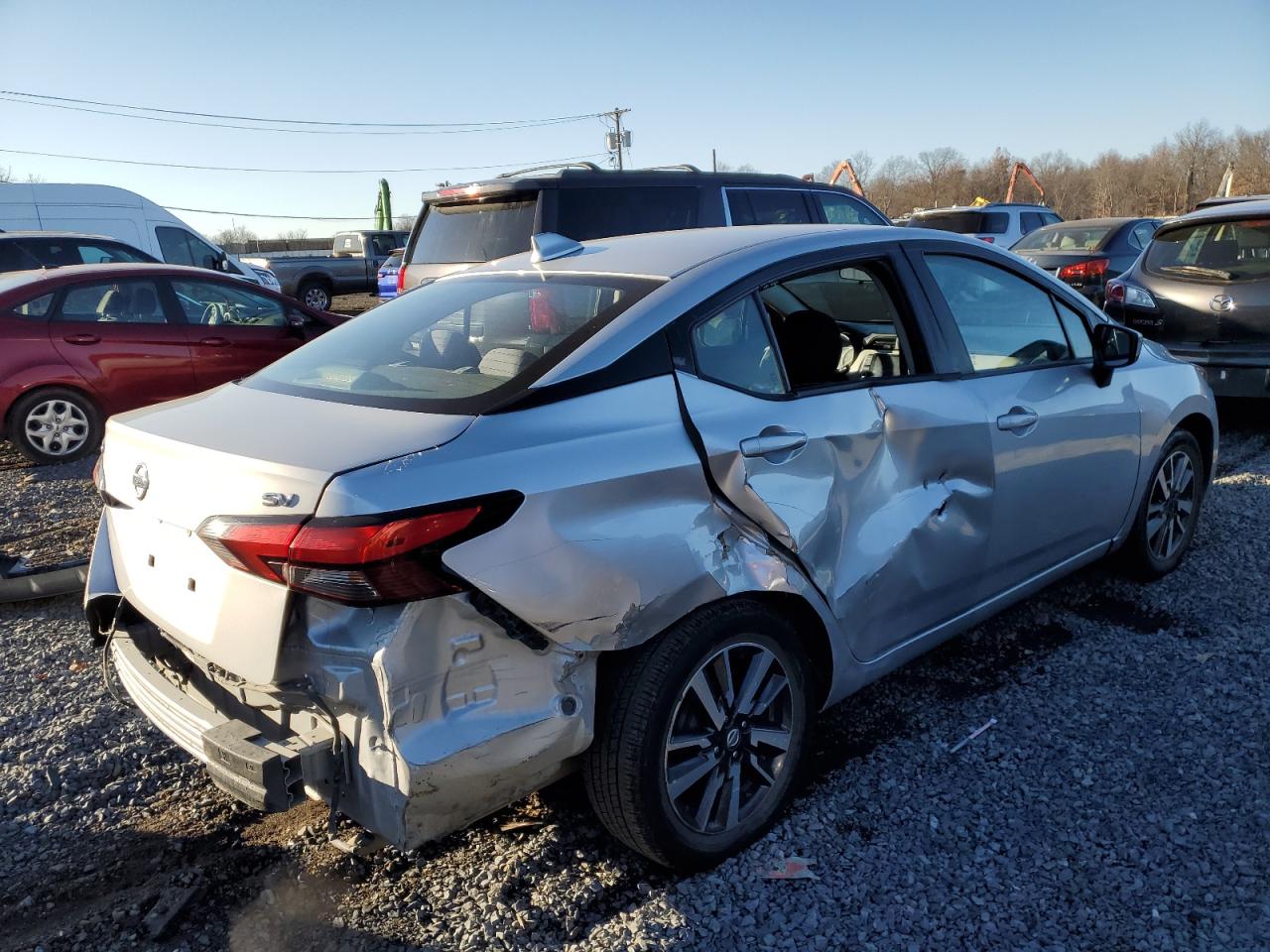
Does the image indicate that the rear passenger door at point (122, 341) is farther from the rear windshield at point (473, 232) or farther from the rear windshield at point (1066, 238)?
the rear windshield at point (1066, 238)

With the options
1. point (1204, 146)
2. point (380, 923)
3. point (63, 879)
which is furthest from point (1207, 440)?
point (1204, 146)

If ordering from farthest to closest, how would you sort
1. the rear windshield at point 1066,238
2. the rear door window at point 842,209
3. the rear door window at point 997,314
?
the rear windshield at point 1066,238
the rear door window at point 842,209
the rear door window at point 997,314

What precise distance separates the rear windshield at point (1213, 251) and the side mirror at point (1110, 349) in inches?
149

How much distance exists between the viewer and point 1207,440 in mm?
4625

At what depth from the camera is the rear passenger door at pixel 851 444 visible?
8.57ft

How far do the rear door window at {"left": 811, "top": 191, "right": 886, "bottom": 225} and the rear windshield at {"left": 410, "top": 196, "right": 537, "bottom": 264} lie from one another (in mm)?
2844

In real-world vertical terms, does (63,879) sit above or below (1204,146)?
below

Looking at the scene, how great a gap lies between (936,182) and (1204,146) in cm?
1929

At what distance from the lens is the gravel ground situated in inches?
96.1

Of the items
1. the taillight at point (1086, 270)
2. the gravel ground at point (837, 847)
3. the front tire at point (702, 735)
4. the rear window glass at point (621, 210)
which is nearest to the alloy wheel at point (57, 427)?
the rear window glass at point (621, 210)

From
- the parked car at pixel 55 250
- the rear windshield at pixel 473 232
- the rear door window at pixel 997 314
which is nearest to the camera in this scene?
the rear door window at pixel 997 314

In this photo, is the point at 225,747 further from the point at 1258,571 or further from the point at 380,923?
the point at 1258,571

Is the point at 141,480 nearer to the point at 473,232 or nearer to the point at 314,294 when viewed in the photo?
the point at 473,232

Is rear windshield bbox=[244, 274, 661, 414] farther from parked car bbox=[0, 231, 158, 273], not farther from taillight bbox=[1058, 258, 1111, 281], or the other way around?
taillight bbox=[1058, 258, 1111, 281]
